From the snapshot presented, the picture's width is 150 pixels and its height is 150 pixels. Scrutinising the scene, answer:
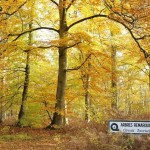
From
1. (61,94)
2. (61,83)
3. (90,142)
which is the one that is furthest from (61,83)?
(90,142)

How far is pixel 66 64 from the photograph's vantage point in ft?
55.3

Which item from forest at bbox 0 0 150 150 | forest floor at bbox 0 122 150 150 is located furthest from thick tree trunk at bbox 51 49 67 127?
forest floor at bbox 0 122 150 150

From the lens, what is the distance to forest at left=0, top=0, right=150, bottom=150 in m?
11.4

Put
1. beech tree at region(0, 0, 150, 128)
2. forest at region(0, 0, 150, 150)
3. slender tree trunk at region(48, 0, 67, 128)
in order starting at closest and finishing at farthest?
forest at region(0, 0, 150, 150), beech tree at region(0, 0, 150, 128), slender tree trunk at region(48, 0, 67, 128)

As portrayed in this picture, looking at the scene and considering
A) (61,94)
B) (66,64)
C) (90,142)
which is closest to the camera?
(90,142)

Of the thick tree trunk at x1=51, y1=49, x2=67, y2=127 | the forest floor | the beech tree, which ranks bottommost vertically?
the forest floor

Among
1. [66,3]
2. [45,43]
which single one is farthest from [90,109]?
[66,3]

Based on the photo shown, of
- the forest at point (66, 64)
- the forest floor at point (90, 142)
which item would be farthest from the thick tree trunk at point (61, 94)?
the forest floor at point (90, 142)

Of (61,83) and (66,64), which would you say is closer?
(61,83)

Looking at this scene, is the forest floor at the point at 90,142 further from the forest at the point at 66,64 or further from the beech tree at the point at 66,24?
the beech tree at the point at 66,24

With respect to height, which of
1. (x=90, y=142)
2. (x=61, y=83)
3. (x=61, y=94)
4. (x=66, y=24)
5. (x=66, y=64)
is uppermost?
(x=66, y=24)

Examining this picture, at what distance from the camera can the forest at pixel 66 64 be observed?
37.4ft

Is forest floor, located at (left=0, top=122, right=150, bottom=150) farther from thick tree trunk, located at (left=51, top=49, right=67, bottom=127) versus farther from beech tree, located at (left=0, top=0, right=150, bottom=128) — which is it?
beech tree, located at (left=0, top=0, right=150, bottom=128)

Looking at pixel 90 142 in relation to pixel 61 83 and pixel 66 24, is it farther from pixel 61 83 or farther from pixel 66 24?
pixel 66 24
